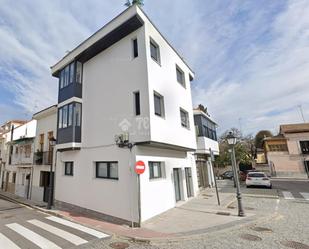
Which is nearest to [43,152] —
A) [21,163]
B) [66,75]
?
[21,163]

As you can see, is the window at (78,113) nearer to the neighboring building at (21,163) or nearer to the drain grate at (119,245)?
the drain grate at (119,245)

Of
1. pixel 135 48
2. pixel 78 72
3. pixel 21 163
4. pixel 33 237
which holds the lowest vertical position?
pixel 33 237

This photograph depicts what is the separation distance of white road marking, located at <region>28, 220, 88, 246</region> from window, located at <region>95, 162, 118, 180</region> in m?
2.95

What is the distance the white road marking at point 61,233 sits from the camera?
6270 mm

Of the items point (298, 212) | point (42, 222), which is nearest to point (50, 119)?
point (42, 222)

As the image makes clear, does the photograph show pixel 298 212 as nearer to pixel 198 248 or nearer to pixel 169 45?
pixel 198 248

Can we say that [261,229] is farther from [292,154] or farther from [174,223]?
[292,154]

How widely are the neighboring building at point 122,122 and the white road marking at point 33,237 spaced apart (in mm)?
2953

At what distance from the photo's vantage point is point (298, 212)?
9.13 m

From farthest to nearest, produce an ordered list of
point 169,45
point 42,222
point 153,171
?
point 169,45
point 153,171
point 42,222

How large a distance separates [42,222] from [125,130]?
227 inches

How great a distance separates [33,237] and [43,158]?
971 cm

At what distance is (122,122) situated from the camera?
9.29 m

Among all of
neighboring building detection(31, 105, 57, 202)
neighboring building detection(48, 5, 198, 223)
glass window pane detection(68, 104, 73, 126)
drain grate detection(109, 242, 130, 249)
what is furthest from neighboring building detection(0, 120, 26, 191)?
drain grate detection(109, 242, 130, 249)
